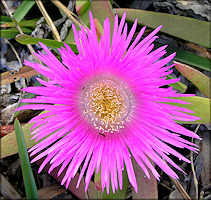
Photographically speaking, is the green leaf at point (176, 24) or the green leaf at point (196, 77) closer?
the green leaf at point (196, 77)

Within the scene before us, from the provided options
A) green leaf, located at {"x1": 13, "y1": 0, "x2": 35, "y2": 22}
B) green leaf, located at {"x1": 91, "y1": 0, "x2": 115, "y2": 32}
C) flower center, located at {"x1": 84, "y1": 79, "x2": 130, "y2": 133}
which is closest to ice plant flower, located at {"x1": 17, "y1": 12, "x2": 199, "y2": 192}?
flower center, located at {"x1": 84, "y1": 79, "x2": 130, "y2": 133}

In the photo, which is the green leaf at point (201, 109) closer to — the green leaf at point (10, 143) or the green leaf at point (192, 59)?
the green leaf at point (192, 59)

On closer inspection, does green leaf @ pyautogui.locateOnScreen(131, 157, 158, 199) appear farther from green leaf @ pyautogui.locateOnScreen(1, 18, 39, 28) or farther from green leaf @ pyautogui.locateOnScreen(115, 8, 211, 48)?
green leaf @ pyautogui.locateOnScreen(1, 18, 39, 28)

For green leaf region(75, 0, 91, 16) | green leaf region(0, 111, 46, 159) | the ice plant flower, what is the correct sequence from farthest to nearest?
green leaf region(75, 0, 91, 16) < green leaf region(0, 111, 46, 159) < the ice plant flower

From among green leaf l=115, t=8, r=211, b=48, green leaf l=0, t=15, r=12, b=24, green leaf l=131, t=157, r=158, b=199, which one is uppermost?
green leaf l=0, t=15, r=12, b=24

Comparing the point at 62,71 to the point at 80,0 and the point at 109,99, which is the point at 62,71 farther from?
the point at 80,0

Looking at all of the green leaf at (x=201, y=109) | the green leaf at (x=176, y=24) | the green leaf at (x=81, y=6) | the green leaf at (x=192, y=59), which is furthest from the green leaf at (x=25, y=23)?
the green leaf at (x=201, y=109)

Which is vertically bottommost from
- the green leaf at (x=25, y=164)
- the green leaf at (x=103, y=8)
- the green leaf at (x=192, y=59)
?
the green leaf at (x=25, y=164)
